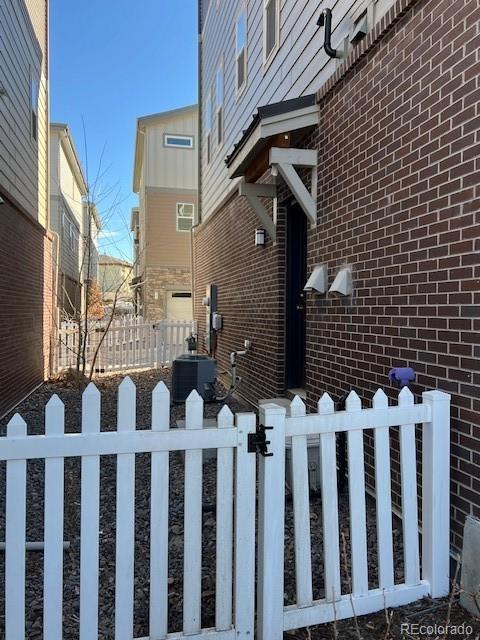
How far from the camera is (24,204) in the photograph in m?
7.91

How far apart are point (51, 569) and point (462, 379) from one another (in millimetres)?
2043

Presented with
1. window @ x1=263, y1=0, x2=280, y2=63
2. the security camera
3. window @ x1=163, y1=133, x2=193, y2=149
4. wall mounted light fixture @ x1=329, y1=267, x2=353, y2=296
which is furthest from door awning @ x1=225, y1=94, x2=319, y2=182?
window @ x1=163, y1=133, x2=193, y2=149

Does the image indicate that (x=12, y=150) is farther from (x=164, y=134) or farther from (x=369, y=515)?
(x=164, y=134)

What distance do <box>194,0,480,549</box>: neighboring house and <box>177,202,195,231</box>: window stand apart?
12354mm

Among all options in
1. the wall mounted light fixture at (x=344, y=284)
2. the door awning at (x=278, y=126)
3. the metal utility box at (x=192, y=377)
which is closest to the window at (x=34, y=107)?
the metal utility box at (x=192, y=377)

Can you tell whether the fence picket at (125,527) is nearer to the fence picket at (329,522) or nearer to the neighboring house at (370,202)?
the fence picket at (329,522)

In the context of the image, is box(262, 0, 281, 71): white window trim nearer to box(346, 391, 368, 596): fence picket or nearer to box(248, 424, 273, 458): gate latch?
box(346, 391, 368, 596): fence picket

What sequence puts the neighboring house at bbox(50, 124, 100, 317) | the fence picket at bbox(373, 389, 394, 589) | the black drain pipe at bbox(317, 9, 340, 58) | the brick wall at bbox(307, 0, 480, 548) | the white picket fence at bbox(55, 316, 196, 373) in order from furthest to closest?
1. the neighboring house at bbox(50, 124, 100, 317)
2. the white picket fence at bbox(55, 316, 196, 373)
3. the black drain pipe at bbox(317, 9, 340, 58)
4. the brick wall at bbox(307, 0, 480, 548)
5. the fence picket at bbox(373, 389, 394, 589)

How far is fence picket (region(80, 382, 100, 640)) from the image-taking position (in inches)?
77.5

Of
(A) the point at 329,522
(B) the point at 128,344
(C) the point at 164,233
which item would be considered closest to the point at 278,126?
(A) the point at 329,522

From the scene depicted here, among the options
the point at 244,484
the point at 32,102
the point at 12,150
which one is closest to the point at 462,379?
the point at 244,484

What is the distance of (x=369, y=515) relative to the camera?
11.2ft

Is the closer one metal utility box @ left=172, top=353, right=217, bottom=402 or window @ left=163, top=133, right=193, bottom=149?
metal utility box @ left=172, top=353, right=217, bottom=402

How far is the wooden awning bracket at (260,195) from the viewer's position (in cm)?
585
